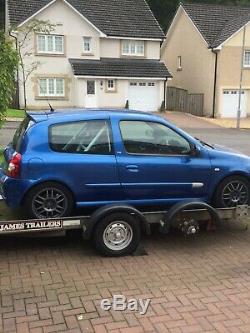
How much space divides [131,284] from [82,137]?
7.21ft

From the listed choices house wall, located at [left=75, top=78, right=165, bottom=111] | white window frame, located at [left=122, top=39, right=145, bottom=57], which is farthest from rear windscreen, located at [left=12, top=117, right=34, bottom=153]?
white window frame, located at [left=122, top=39, right=145, bottom=57]

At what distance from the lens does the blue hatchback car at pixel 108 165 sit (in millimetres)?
6352

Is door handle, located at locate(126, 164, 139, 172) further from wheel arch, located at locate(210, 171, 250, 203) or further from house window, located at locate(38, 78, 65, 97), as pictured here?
house window, located at locate(38, 78, 65, 97)

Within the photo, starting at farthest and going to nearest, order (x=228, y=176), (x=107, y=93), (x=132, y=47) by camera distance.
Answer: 1. (x=132, y=47)
2. (x=107, y=93)
3. (x=228, y=176)

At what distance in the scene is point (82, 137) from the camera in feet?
21.8

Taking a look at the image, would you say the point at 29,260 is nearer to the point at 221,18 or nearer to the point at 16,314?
the point at 16,314

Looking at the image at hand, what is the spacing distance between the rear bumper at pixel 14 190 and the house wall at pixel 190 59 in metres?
30.1

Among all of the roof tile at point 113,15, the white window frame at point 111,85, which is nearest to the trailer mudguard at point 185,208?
the white window frame at point 111,85

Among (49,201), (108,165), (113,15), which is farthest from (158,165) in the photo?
(113,15)

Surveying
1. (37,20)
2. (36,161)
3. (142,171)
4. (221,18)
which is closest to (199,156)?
(142,171)

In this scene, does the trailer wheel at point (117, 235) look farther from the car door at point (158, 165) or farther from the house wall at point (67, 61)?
the house wall at point (67, 61)

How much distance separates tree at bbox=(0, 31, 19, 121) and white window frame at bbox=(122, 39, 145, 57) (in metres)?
26.2

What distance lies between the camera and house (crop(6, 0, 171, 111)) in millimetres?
33656

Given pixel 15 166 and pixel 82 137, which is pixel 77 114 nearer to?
pixel 82 137
